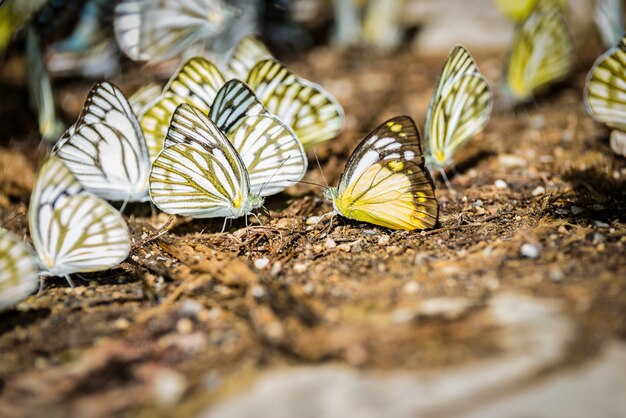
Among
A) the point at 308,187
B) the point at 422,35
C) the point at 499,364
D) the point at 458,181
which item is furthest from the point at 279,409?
the point at 422,35

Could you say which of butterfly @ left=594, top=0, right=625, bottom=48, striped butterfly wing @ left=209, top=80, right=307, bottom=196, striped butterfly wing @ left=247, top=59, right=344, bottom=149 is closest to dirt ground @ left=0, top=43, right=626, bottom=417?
striped butterfly wing @ left=209, top=80, right=307, bottom=196

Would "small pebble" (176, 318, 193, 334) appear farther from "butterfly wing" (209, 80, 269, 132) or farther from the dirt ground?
"butterfly wing" (209, 80, 269, 132)

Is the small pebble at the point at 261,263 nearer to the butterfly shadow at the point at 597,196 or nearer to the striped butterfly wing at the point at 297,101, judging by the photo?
the striped butterfly wing at the point at 297,101

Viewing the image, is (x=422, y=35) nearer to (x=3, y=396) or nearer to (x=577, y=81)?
(x=577, y=81)

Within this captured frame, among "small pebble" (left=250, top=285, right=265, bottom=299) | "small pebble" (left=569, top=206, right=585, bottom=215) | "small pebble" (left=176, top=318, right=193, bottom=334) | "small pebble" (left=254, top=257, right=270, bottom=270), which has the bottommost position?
"small pebble" (left=254, top=257, right=270, bottom=270)

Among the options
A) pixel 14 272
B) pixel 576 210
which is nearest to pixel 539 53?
pixel 576 210

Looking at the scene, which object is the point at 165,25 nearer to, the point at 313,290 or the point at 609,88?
Result: the point at 313,290
